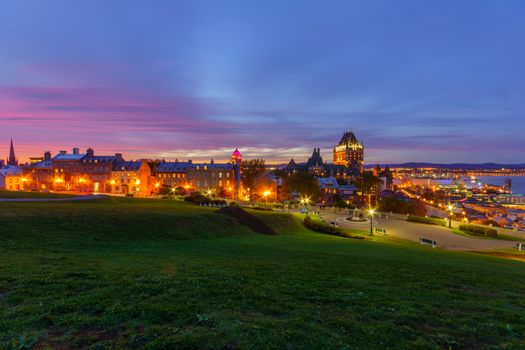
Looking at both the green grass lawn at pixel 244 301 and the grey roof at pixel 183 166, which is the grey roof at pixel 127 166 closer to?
the grey roof at pixel 183 166

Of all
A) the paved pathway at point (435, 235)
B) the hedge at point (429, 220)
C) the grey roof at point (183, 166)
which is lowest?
the paved pathway at point (435, 235)

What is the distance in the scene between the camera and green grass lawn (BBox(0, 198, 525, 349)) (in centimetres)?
624

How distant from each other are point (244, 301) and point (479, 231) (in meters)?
48.2

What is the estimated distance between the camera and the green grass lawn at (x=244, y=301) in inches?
246

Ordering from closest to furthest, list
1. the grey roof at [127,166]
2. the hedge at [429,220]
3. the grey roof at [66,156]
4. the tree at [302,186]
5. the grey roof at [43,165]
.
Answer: the hedge at [429,220] → the grey roof at [43,165] → the grey roof at [66,156] → the tree at [302,186] → the grey roof at [127,166]

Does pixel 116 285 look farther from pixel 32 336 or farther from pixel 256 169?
pixel 256 169

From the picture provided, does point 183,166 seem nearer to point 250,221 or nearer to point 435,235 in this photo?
point 250,221

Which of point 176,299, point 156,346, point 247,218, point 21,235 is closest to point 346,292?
point 176,299

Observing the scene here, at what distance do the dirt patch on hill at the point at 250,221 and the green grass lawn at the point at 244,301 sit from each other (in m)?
16.1

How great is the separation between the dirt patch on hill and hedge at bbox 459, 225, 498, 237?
32.6m

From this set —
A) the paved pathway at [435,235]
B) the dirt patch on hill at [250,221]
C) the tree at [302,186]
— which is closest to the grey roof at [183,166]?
the tree at [302,186]

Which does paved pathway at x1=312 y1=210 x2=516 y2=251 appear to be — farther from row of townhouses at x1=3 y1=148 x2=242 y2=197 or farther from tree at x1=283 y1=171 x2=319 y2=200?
row of townhouses at x1=3 y1=148 x2=242 y2=197

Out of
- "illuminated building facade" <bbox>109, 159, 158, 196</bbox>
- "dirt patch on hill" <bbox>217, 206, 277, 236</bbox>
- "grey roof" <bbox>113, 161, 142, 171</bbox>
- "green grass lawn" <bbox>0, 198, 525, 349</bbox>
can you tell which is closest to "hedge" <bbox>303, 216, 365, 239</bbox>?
"dirt patch on hill" <bbox>217, 206, 277, 236</bbox>

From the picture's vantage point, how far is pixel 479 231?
42781 mm
